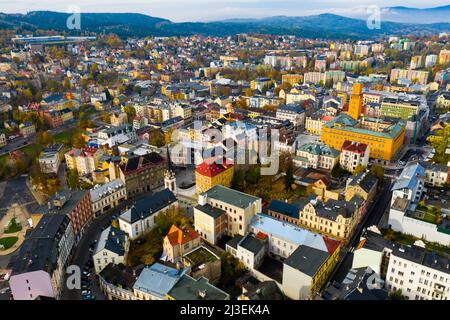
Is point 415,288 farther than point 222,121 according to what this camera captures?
No

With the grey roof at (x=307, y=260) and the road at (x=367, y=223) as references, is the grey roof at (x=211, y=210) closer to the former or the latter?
the grey roof at (x=307, y=260)

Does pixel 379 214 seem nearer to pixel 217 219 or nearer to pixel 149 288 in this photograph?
pixel 217 219

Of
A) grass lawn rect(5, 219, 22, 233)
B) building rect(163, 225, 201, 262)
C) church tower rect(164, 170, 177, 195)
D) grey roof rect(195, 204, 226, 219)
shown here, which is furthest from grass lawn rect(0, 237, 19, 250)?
grey roof rect(195, 204, 226, 219)

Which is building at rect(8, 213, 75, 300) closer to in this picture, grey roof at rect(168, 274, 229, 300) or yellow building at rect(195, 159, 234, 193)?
grey roof at rect(168, 274, 229, 300)

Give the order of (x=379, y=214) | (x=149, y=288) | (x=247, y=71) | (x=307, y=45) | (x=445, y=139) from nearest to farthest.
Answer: (x=149, y=288) → (x=379, y=214) → (x=445, y=139) → (x=247, y=71) → (x=307, y=45)

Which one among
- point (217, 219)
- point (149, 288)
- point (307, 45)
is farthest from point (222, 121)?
point (307, 45)

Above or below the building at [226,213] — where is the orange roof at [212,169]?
above

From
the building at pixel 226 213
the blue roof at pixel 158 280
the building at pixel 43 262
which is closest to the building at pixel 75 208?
the building at pixel 43 262

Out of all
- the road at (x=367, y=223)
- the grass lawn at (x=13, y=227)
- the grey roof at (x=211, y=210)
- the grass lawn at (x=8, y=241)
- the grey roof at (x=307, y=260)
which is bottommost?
the grass lawn at (x=8, y=241)
